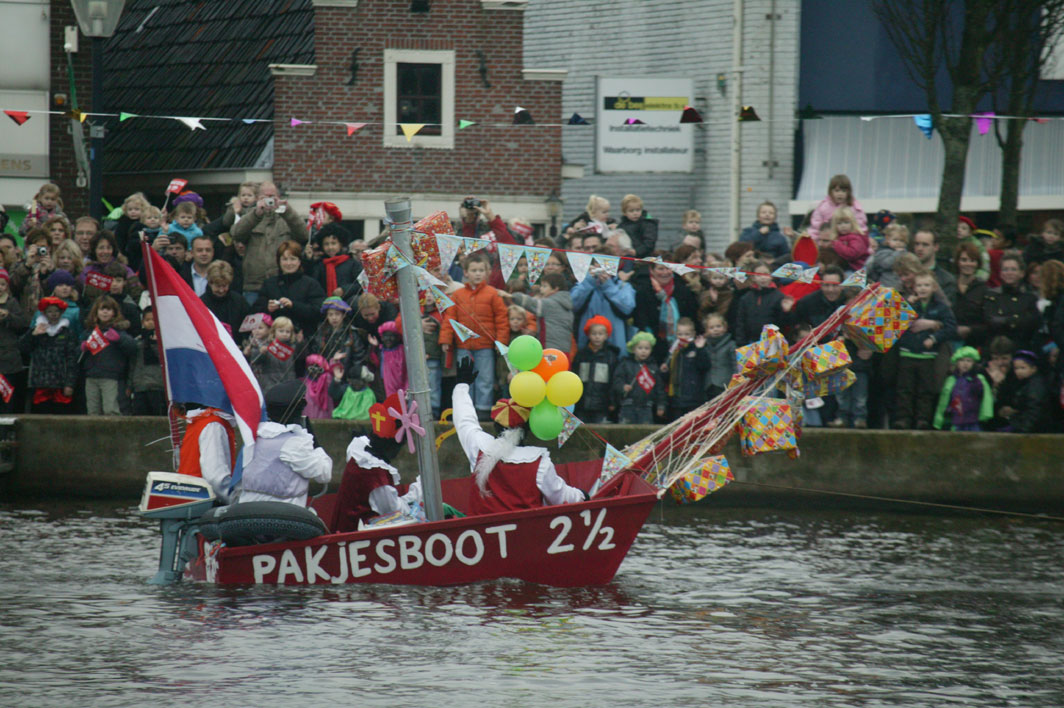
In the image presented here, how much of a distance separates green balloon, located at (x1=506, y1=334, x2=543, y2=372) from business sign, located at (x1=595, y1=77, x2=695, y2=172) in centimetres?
1239

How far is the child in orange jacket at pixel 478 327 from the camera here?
1447 centimetres

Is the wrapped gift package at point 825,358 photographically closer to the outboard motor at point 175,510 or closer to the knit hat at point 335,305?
the outboard motor at point 175,510

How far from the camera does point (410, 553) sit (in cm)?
1077

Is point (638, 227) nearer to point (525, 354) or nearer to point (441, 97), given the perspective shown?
point (525, 354)

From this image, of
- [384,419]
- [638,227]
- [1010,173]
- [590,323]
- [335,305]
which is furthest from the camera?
[1010,173]

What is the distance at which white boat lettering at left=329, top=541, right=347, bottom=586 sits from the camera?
35.1 ft

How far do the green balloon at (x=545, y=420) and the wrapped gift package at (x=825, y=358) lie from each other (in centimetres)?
193

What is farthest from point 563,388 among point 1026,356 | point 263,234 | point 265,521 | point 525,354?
point 263,234

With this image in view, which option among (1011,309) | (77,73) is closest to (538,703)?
(1011,309)

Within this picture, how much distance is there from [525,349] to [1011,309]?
550 cm

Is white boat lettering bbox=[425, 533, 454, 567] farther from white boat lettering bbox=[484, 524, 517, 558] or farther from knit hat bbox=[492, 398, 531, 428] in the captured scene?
knit hat bbox=[492, 398, 531, 428]

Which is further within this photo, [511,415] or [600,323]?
[600,323]

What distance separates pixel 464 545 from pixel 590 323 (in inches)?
168

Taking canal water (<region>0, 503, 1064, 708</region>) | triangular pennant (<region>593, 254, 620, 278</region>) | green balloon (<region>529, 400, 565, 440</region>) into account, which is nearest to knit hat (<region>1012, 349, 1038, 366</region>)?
canal water (<region>0, 503, 1064, 708</region>)
